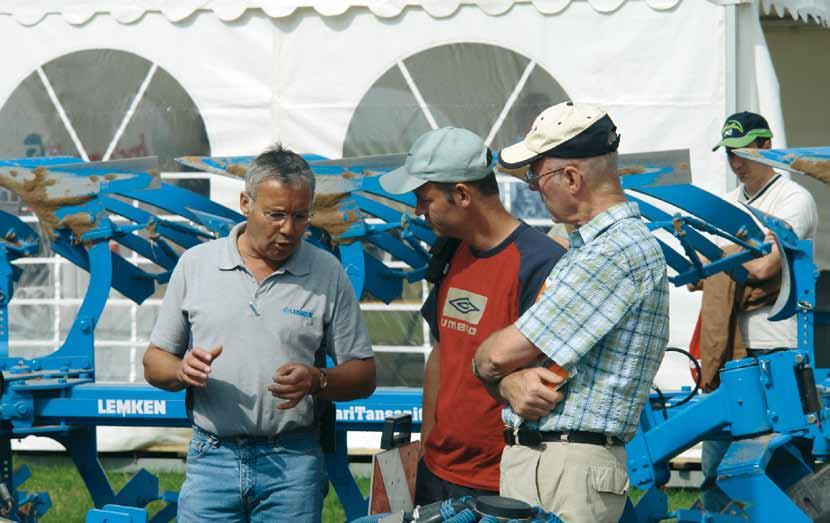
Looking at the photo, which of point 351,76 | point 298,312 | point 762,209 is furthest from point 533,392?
point 351,76

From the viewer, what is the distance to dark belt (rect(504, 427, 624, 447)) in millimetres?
2838

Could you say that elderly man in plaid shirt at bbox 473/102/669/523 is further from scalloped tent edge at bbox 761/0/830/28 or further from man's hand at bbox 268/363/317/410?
scalloped tent edge at bbox 761/0/830/28

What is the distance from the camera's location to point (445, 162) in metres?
3.37

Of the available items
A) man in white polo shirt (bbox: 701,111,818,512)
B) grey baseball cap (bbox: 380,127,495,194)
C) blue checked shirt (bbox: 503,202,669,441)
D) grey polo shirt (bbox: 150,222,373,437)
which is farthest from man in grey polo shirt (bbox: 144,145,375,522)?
man in white polo shirt (bbox: 701,111,818,512)

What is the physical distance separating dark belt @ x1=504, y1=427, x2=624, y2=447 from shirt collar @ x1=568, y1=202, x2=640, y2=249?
0.41 meters

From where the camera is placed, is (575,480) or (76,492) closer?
(575,480)

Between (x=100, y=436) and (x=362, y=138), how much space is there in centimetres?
239

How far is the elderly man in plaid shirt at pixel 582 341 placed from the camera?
2.76 m

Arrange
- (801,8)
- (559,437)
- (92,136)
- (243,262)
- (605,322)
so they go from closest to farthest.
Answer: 1. (605,322)
2. (559,437)
3. (243,262)
4. (801,8)
5. (92,136)

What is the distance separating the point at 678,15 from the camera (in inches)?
263

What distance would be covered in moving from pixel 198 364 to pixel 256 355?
218 millimetres

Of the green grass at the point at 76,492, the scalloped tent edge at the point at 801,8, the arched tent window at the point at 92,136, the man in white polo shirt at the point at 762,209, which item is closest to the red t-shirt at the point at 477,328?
the man in white polo shirt at the point at 762,209

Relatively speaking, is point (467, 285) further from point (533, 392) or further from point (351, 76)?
point (351, 76)

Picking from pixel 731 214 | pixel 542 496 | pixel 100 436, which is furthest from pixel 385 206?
Result: pixel 100 436
